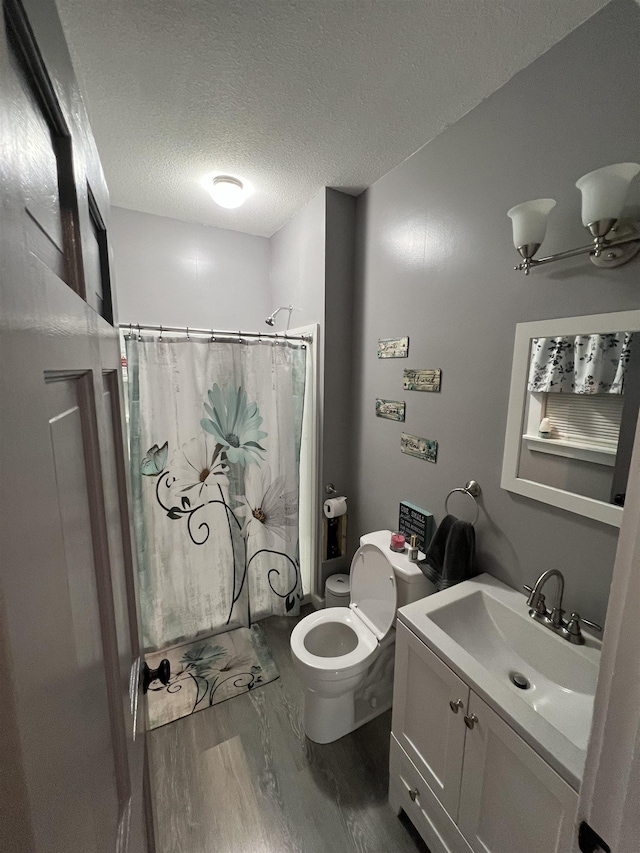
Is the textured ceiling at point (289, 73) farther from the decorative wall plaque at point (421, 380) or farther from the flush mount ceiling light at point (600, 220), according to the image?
the decorative wall plaque at point (421, 380)

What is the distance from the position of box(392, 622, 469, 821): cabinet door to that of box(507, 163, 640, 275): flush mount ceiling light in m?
1.27

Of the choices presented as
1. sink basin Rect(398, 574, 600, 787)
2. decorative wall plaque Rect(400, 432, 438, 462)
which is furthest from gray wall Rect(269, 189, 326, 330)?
sink basin Rect(398, 574, 600, 787)

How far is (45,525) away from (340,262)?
2013 mm

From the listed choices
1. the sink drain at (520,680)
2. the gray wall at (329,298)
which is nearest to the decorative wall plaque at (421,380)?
the gray wall at (329,298)

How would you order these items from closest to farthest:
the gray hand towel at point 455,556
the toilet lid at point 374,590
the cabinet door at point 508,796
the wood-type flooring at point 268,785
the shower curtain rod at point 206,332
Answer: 1. the cabinet door at point 508,796
2. the wood-type flooring at point 268,785
3. the gray hand towel at point 455,556
4. the toilet lid at point 374,590
5. the shower curtain rod at point 206,332

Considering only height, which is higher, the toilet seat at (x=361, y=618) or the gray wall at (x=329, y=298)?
the gray wall at (x=329, y=298)

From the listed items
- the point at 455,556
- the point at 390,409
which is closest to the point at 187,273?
the point at 390,409

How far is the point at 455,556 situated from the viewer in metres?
1.37

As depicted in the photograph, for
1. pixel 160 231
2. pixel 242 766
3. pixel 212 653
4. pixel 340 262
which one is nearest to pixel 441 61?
pixel 340 262

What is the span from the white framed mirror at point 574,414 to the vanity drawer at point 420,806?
3.36 ft

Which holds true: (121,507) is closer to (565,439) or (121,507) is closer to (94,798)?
(94,798)

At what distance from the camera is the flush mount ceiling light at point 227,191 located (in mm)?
1787

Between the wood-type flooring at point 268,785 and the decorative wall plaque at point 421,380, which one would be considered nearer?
the wood-type flooring at point 268,785

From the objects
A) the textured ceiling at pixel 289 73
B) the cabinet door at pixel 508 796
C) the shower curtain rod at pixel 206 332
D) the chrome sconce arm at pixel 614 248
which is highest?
the textured ceiling at pixel 289 73
